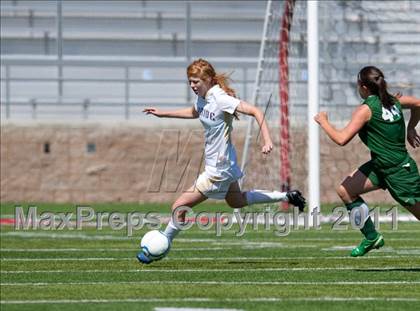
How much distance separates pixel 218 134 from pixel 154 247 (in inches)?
41.5

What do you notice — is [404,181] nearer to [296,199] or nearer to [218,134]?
[296,199]

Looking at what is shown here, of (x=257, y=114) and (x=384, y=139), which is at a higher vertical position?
(x=257, y=114)

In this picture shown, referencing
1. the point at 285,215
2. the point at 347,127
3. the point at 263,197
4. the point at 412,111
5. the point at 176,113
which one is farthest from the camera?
the point at 285,215

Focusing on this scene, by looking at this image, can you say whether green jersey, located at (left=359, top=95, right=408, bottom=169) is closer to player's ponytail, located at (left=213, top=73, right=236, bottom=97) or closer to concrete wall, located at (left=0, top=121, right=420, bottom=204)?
player's ponytail, located at (left=213, top=73, right=236, bottom=97)

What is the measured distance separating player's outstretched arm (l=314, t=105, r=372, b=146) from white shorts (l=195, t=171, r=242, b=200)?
1268mm

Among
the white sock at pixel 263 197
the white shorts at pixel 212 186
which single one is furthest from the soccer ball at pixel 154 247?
the white sock at pixel 263 197

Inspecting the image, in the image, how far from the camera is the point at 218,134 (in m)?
8.85

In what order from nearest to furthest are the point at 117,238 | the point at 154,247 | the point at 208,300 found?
the point at 208,300, the point at 154,247, the point at 117,238

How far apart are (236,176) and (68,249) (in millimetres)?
2494

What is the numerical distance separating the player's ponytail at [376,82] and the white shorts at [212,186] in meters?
1.45

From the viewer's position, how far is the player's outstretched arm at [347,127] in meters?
7.66

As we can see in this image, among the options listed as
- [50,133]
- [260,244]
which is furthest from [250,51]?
[260,244]

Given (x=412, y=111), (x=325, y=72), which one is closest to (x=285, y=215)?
(x=325, y=72)

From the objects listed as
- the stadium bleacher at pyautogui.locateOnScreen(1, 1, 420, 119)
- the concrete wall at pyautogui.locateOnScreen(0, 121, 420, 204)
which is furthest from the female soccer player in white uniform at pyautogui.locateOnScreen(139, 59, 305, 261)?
the concrete wall at pyautogui.locateOnScreen(0, 121, 420, 204)
